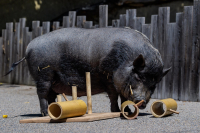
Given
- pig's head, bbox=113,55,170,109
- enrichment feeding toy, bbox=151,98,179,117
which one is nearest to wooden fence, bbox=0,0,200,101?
enrichment feeding toy, bbox=151,98,179,117

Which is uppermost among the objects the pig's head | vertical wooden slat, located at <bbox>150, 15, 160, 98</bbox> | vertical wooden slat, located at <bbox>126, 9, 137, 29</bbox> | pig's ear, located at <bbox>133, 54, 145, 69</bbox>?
vertical wooden slat, located at <bbox>126, 9, 137, 29</bbox>

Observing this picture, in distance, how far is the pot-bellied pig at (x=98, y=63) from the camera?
4.20m

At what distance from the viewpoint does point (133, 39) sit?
14.1ft

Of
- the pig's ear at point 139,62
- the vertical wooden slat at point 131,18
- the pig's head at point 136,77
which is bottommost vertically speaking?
the pig's head at point 136,77

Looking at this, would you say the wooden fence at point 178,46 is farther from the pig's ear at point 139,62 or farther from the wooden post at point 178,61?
the pig's ear at point 139,62

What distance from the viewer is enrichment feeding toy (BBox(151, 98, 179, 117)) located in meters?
4.21

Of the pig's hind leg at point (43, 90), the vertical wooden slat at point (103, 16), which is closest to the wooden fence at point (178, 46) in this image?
the vertical wooden slat at point (103, 16)

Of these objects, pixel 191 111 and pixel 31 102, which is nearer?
pixel 191 111

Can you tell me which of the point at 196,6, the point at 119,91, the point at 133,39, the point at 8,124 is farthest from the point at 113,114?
the point at 196,6

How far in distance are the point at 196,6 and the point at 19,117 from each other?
4.12m

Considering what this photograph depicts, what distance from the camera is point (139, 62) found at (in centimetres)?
414

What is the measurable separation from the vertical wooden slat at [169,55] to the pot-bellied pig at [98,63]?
2385 mm

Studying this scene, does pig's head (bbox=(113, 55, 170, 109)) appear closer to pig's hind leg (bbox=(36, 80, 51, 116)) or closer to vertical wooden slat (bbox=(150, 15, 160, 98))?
pig's hind leg (bbox=(36, 80, 51, 116))

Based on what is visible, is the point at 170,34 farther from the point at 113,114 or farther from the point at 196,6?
the point at 113,114
